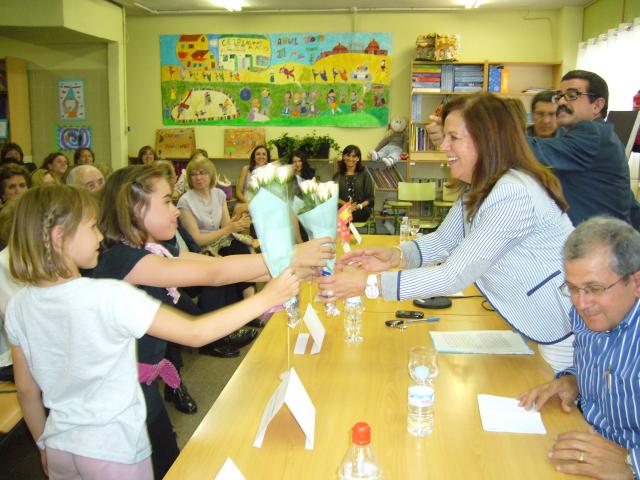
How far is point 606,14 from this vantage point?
6914mm

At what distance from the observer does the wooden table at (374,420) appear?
4.43ft

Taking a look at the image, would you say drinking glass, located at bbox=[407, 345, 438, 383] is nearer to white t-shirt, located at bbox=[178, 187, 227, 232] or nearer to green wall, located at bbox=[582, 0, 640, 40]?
white t-shirt, located at bbox=[178, 187, 227, 232]

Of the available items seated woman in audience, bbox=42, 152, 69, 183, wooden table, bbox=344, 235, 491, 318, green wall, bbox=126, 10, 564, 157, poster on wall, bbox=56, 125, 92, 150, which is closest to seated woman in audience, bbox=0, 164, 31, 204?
seated woman in audience, bbox=42, 152, 69, 183

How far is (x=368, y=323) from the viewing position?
7.96 feet

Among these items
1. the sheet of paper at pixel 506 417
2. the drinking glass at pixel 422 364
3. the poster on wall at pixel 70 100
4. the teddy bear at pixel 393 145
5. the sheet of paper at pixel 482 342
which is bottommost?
the sheet of paper at pixel 506 417

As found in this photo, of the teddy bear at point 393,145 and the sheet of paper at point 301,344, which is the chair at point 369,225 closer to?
the teddy bear at point 393,145

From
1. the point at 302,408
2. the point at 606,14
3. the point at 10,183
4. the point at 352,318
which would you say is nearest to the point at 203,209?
the point at 10,183

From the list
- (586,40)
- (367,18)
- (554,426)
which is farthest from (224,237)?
(586,40)

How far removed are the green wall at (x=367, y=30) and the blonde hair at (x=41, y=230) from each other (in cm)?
715

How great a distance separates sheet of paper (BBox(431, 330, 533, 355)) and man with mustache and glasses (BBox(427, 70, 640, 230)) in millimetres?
1032

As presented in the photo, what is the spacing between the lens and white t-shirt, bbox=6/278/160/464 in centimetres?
144

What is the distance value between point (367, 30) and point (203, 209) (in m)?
4.53

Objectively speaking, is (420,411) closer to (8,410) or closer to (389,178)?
(8,410)

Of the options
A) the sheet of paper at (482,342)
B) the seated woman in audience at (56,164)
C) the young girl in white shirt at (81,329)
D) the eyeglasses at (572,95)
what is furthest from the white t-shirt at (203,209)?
the young girl in white shirt at (81,329)
